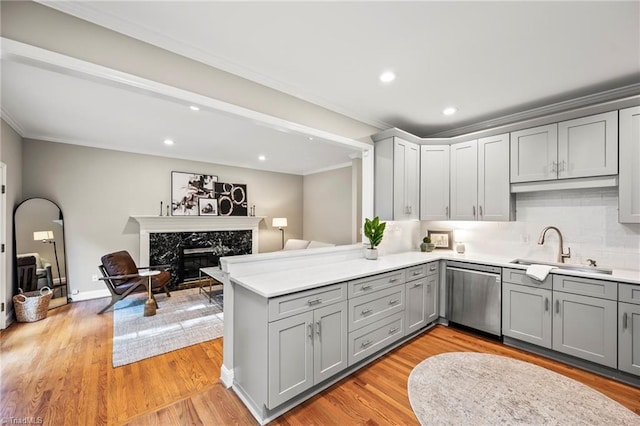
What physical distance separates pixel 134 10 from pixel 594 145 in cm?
402

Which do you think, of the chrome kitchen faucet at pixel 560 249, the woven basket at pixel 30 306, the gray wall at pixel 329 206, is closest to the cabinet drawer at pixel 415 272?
the chrome kitchen faucet at pixel 560 249

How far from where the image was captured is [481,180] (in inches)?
130

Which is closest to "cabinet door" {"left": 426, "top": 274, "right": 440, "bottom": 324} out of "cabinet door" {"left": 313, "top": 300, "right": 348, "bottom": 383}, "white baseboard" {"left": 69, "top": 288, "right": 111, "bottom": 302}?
"cabinet door" {"left": 313, "top": 300, "right": 348, "bottom": 383}

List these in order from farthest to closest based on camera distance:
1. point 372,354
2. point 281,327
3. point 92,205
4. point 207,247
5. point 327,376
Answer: point 207,247, point 92,205, point 372,354, point 327,376, point 281,327

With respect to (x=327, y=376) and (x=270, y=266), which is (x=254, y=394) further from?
(x=270, y=266)

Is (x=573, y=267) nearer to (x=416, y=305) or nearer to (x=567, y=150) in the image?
(x=567, y=150)

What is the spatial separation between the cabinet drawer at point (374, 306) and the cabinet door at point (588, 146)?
83.9 inches

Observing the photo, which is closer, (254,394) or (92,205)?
(254,394)

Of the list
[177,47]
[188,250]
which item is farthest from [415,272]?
[188,250]

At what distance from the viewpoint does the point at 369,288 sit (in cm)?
245

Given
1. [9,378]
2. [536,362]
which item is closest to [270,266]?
[9,378]

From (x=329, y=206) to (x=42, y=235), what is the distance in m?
5.31

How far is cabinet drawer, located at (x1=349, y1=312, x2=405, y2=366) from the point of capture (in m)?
2.32

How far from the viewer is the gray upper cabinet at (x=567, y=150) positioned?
2510 millimetres
